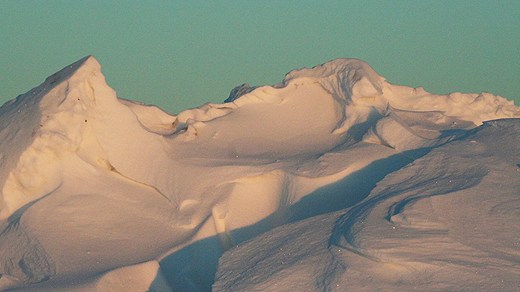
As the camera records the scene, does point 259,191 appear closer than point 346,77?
Yes

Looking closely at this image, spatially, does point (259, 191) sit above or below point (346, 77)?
below

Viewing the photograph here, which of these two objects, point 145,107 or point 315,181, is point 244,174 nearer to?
point 315,181

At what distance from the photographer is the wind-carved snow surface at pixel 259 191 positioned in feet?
19.9

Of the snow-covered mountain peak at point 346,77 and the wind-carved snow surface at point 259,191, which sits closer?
the wind-carved snow surface at point 259,191

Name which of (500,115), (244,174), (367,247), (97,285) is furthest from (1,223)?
(500,115)

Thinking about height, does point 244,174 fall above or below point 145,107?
below

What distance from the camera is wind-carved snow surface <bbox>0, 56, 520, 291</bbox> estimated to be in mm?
6051

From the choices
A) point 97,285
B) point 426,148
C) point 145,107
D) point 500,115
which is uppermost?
point 145,107

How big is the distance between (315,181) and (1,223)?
294 cm

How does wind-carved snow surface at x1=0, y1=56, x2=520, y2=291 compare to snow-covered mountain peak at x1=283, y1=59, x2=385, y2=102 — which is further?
snow-covered mountain peak at x1=283, y1=59, x2=385, y2=102

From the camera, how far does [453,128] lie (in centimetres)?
904

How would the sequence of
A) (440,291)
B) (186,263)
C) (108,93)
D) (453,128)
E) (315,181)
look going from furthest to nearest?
(453,128) < (108,93) < (315,181) < (186,263) < (440,291)

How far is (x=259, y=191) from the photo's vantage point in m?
8.10

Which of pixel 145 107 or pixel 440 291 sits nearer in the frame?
pixel 440 291
